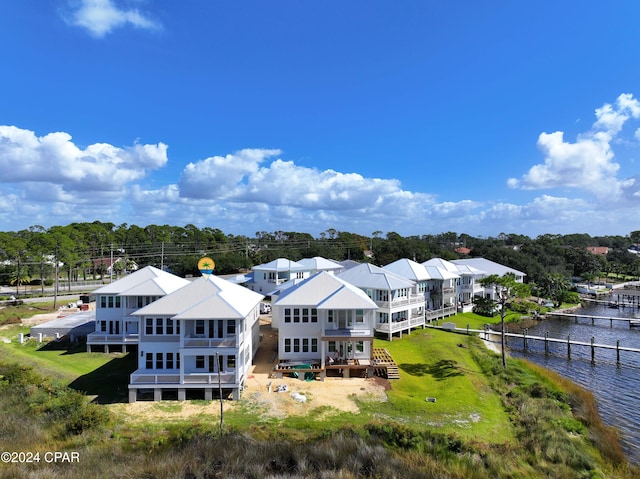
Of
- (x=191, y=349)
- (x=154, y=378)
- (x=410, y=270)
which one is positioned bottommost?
(x=154, y=378)

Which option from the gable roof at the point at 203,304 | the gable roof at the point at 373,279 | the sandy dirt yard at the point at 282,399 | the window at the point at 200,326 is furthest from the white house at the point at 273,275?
the window at the point at 200,326

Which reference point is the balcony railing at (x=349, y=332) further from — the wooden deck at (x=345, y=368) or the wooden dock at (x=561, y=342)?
the wooden dock at (x=561, y=342)

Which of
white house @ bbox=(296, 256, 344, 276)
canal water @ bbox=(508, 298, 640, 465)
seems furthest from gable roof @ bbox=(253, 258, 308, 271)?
canal water @ bbox=(508, 298, 640, 465)

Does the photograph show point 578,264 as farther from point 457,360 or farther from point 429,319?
point 457,360

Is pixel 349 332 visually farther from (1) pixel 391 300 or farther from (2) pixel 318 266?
(2) pixel 318 266

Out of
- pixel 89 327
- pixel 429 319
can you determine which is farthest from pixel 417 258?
pixel 89 327

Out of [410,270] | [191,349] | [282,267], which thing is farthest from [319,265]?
[191,349]
